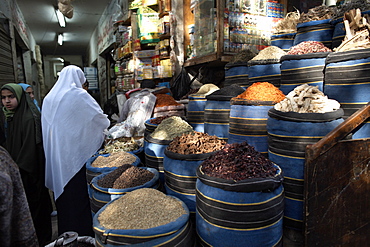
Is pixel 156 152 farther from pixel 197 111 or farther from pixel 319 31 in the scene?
pixel 319 31

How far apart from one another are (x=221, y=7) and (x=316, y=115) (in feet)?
8.27

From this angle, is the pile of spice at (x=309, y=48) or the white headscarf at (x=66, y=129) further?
the white headscarf at (x=66, y=129)

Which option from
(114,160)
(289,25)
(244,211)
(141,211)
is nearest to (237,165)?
(244,211)

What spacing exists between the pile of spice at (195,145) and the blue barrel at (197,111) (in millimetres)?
790

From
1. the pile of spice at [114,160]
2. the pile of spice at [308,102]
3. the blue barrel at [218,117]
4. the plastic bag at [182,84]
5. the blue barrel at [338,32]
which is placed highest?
the blue barrel at [338,32]

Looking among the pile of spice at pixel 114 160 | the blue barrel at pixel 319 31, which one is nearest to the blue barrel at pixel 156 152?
the pile of spice at pixel 114 160

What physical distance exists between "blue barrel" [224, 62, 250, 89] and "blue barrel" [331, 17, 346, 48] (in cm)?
83

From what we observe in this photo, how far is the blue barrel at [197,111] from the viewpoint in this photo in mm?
2693

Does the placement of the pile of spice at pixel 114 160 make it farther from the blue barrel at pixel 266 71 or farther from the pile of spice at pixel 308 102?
the blue barrel at pixel 266 71

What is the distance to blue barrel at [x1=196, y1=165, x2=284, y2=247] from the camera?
1.22m

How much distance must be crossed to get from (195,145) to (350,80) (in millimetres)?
1143

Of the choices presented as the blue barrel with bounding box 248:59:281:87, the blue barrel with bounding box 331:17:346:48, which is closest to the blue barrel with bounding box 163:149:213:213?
the blue barrel with bounding box 248:59:281:87

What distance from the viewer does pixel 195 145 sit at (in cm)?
177

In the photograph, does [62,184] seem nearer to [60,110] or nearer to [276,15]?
[60,110]
